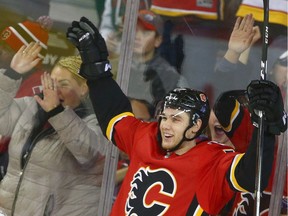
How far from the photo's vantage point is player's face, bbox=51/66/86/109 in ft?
12.6

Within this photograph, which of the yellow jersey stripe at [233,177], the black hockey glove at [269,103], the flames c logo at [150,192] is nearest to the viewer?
the black hockey glove at [269,103]

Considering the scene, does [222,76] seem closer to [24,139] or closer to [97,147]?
[97,147]

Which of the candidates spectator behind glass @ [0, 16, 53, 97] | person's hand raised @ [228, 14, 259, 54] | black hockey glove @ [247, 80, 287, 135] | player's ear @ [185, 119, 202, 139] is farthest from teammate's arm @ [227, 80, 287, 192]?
spectator behind glass @ [0, 16, 53, 97]

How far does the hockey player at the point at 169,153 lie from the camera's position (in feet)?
10.3

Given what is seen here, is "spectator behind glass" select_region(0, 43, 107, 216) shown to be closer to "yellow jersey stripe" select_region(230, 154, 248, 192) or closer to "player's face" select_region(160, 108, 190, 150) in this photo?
"player's face" select_region(160, 108, 190, 150)

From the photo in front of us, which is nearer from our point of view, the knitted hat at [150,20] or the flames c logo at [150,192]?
the flames c logo at [150,192]

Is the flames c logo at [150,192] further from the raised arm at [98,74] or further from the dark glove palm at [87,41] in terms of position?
the dark glove palm at [87,41]

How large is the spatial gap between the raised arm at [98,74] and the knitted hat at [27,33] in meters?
0.33

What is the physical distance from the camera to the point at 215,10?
386 centimetres

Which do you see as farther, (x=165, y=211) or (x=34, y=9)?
(x=34, y=9)

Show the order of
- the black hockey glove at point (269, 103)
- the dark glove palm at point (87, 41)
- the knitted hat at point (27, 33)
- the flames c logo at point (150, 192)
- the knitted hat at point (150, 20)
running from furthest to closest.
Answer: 1. the knitted hat at point (150, 20)
2. the knitted hat at point (27, 33)
3. the dark glove palm at point (87, 41)
4. the flames c logo at point (150, 192)
5. the black hockey glove at point (269, 103)

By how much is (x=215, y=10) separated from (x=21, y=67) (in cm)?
95

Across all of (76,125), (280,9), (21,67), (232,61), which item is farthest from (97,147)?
(280,9)

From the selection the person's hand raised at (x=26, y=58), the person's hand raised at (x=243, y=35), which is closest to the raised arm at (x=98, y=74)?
the person's hand raised at (x=26, y=58)
